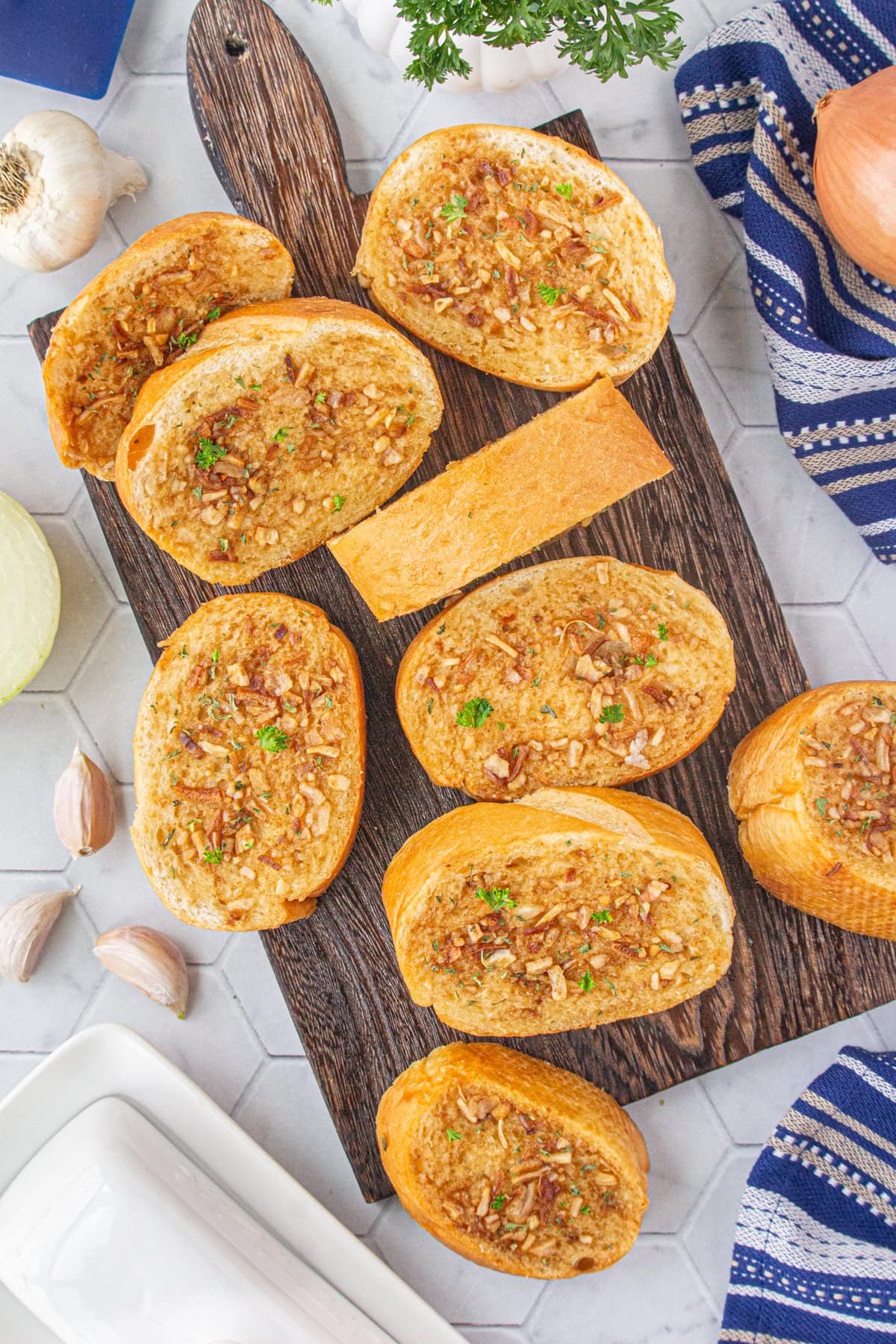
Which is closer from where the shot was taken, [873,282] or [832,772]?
[832,772]

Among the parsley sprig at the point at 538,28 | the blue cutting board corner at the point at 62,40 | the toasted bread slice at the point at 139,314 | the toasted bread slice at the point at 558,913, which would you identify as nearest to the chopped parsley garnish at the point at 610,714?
the toasted bread slice at the point at 558,913

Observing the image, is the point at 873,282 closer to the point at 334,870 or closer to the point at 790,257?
the point at 790,257

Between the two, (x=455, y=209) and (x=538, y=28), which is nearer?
(x=538, y=28)

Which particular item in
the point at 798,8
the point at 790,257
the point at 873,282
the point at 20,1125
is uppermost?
the point at 798,8

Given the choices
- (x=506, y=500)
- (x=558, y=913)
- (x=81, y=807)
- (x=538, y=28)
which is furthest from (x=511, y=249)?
(x=81, y=807)

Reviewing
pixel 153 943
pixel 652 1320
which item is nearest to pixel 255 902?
pixel 153 943

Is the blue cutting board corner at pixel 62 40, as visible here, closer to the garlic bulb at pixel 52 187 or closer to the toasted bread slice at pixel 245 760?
the garlic bulb at pixel 52 187

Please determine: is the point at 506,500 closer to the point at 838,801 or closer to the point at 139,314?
the point at 139,314
